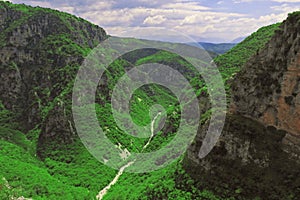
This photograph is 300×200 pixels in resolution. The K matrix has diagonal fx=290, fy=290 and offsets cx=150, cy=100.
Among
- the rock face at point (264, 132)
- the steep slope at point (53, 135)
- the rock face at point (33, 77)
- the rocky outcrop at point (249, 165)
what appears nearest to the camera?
the rocky outcrop at point (249, 165)

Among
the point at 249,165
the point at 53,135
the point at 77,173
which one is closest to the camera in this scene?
the point at 249,165

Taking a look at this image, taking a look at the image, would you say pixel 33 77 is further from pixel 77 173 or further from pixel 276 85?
pixel 276 85

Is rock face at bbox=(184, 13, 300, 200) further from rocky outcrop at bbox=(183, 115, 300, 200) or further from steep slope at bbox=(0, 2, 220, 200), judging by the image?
steep slope at bbox=(0, 2, 220, 200)

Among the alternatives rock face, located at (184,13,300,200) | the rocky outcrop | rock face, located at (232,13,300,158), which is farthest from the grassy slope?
rock face, located at (232,13,300,158)

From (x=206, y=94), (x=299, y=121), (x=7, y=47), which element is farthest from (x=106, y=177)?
(x=7, y=47)

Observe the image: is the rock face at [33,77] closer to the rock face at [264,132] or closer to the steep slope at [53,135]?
the steep slope at [53,135]

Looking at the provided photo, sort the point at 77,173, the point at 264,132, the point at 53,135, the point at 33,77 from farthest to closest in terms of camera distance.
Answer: the point at 33,77
the point at 53,135
the point at 77,173
the point at 264,132

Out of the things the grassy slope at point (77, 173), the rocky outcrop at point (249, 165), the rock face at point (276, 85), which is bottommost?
the grassy slope at point (77, 173)

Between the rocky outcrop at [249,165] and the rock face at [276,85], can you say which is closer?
the rocky outcrop at [249,165]

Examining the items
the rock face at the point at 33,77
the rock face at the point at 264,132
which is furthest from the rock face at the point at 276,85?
the rock face at the point at 33,77

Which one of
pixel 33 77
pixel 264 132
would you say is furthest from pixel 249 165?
pixel 33 77
